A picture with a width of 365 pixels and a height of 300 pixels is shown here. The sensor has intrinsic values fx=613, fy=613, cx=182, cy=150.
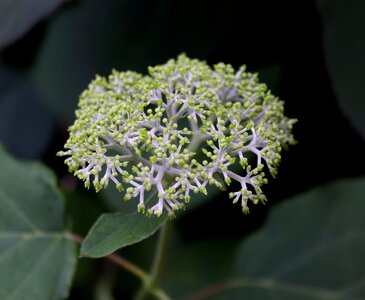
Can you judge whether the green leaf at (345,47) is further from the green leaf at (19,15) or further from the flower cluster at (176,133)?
the green leaf at (19,15)

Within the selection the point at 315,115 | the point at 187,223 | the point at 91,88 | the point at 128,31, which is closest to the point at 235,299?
the point at 187,223

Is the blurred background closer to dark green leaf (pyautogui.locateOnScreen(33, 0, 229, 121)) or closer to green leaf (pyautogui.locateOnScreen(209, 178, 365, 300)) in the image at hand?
dark green leaf (pyautogui.locateOnScreen(33, 0, 229, 121))

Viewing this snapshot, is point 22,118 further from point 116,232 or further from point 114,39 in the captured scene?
point 116,232

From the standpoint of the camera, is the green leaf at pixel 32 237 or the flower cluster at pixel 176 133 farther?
the green leaf at pixel 32 237

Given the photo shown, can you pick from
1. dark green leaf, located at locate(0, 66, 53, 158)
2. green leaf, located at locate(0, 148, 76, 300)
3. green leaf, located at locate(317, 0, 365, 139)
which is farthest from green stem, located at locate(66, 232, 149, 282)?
dark green leaf, located at locate(0, 66, 53, 158)

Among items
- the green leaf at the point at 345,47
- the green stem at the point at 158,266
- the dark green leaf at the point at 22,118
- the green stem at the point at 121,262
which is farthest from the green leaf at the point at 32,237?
the green leaf at the point at 345,47

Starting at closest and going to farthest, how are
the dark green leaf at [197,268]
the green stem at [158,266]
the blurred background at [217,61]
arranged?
the green stem at [158,266] < the blurred background at [217,61] < the dark green leaf at [197,268]

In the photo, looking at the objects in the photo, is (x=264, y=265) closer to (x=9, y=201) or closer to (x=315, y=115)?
(x=315, y=115)
